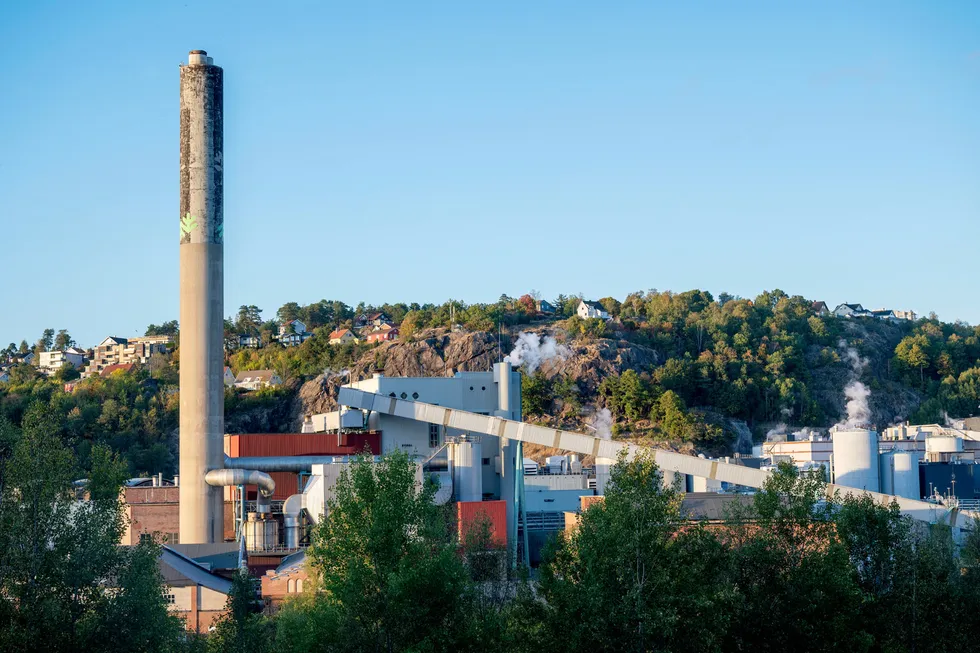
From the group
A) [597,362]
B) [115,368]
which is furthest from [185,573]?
[115,368]

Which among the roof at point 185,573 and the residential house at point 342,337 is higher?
the residential house at point 342,337

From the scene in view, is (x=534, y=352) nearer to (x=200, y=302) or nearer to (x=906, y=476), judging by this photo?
(x=200, y=302)

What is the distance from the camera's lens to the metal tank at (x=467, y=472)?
66.9 m

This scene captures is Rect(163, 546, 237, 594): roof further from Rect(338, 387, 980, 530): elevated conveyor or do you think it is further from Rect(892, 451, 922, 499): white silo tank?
Rect(892, 451, 922, 499): white silo tank

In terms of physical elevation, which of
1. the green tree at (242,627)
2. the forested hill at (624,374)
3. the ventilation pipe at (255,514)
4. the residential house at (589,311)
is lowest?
the green tree at (242,627)

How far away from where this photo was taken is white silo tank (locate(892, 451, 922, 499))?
226 feet

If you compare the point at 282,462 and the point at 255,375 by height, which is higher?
the point at 255,375

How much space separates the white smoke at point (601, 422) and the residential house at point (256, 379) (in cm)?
3884

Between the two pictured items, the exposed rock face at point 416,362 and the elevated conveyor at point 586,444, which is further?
the exposed rock face at point 416,362

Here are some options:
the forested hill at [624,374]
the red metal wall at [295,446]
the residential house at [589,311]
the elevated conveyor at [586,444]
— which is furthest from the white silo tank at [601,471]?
the residential house at [589,311]

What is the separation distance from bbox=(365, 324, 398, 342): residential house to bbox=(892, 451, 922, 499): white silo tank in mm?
102241

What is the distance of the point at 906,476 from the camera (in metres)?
69.1

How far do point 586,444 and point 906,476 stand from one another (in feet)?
58.6

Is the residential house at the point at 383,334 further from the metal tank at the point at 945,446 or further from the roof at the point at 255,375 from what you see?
the metal tank at the point at 945,446
